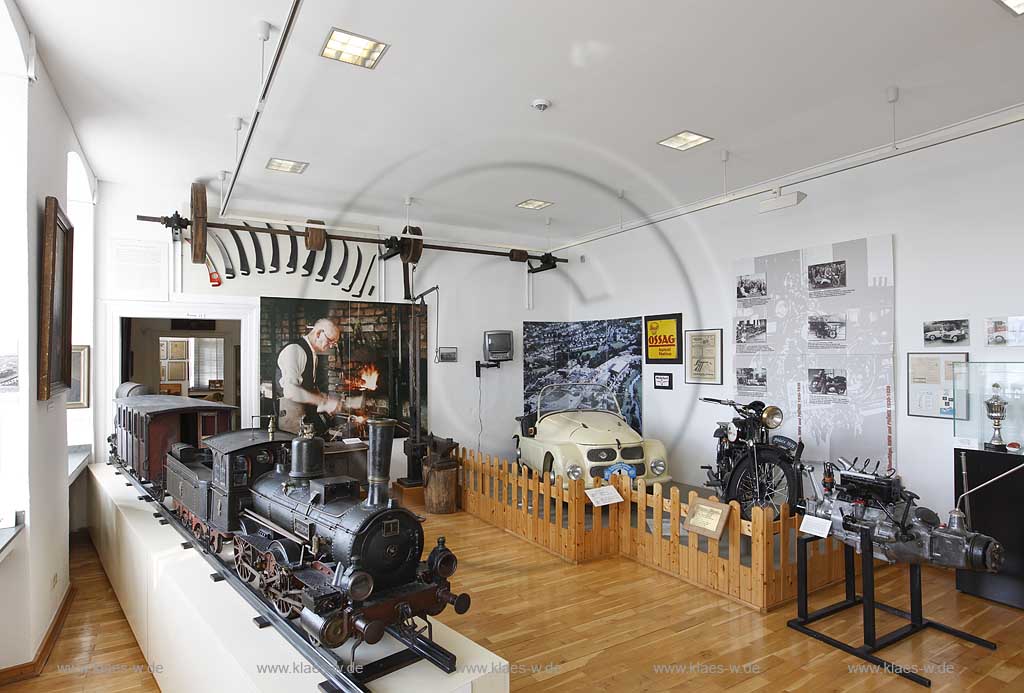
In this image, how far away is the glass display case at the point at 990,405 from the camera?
160 inches

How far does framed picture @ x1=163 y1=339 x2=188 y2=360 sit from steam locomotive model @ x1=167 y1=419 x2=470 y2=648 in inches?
139

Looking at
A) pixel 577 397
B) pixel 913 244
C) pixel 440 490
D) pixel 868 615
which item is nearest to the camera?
pixel 868 615

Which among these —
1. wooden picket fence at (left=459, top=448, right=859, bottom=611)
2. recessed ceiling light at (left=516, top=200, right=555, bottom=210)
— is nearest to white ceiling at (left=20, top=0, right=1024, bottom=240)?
recessed ceiling light at (left=516, top=200, right=555, bottom=210)

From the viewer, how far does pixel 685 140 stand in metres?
5.17

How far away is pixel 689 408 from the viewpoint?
283 inches

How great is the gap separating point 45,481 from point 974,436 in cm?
633

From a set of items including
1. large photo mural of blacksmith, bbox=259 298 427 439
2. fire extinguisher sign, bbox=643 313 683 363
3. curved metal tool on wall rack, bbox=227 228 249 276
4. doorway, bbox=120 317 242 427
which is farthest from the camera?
fire extinguisher sign, bbox=643 313 683 363

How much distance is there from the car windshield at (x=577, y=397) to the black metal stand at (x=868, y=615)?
13.6 ft

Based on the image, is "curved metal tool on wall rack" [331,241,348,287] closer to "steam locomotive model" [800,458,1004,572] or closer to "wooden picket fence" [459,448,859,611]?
"wooden picket fence" [459,448,859,611]

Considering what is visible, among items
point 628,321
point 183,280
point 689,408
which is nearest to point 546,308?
point 628,321

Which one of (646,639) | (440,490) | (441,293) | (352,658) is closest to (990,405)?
(646,639)

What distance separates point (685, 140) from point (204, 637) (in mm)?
4962

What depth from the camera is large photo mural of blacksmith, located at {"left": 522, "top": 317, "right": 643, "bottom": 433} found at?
797 centimetres

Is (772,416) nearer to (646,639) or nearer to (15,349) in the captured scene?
(646,639)
